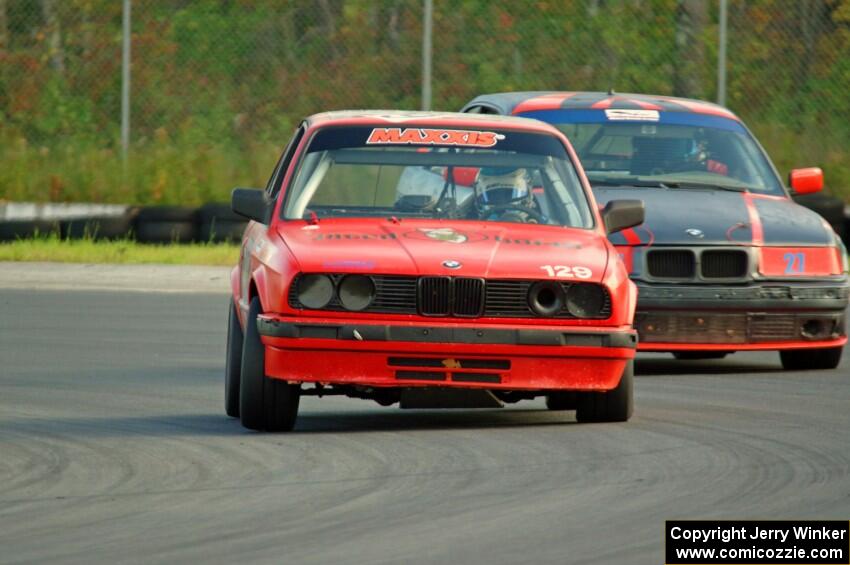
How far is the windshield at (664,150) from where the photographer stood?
13320 mm

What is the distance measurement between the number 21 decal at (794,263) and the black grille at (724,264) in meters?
0.28

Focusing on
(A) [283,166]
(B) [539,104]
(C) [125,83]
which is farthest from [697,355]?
(C) [125,83]

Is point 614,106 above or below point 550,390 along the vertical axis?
above

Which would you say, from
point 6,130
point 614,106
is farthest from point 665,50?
point 614,106

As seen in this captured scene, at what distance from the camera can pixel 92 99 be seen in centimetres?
2567

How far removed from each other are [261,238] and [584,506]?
305cm

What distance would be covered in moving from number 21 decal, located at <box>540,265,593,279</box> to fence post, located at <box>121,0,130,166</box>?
16381 mm

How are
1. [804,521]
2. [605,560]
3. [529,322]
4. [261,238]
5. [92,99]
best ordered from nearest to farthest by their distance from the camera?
[605,560], [804,521], [529,322], [261,238], [92,99]

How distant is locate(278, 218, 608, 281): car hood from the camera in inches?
362

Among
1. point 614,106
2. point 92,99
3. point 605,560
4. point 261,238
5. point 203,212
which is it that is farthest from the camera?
point 92,99

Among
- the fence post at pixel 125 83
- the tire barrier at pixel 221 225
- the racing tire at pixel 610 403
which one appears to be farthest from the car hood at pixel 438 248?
the fence post at pixel 125 83

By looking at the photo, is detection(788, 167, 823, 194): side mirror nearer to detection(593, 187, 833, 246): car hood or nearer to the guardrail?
detection(593, 187, 833, 246): car hood

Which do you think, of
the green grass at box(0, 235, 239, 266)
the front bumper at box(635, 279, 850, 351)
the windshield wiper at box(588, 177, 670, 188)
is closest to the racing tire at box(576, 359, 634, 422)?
the front bumper at box(635, 279, 850, 351)

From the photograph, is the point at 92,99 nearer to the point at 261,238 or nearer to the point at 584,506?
the point at 261,238
